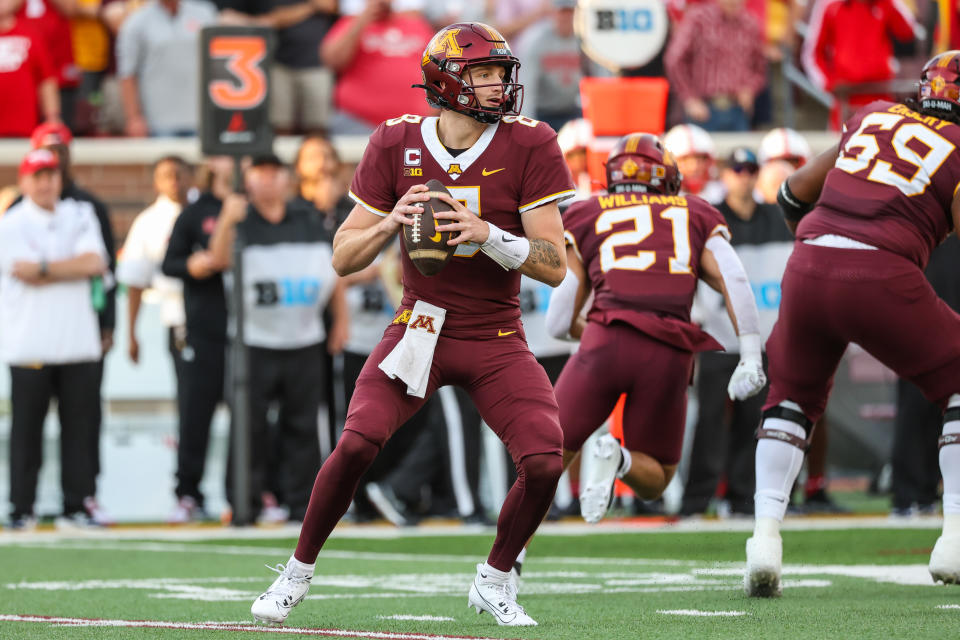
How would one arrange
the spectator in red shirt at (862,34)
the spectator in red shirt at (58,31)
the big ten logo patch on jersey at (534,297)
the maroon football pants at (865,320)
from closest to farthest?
the maroon football pants at (865,320) < the big ten logo patch on jersey at (534,297) < the spectator in red shirt at (58,31) < the spectator in red shirt at (862,34)

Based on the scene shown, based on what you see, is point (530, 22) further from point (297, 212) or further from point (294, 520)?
point (294, 520)

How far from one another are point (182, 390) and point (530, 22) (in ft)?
17.2

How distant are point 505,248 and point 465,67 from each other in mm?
670

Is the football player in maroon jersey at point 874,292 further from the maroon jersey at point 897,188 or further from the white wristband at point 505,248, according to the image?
the white wristband at point 505,248

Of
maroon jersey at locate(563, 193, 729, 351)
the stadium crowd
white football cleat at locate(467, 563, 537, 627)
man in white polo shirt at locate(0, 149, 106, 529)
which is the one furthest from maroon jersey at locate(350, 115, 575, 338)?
man in white polo shirt at locate(0, 149, 106, 529)

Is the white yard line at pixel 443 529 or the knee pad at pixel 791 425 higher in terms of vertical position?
the knee pad at pixel 791 425

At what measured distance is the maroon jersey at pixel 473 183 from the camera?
19.2ft

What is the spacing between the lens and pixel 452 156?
19.3ft

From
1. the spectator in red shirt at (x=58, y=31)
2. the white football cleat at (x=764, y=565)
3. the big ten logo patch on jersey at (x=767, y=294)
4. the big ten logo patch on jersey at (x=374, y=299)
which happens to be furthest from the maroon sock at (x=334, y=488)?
the spectator in red shirt at (x=58, y=31)

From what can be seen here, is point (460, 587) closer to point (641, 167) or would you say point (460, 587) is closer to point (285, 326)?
point (641, 167)

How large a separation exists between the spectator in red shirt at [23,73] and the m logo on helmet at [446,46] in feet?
26.7

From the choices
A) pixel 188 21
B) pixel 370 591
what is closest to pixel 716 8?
pixel 188 21

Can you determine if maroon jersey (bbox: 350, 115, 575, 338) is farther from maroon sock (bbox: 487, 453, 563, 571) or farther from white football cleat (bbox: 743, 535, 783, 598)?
white football cleat (bbox: 743, 535, 783, 598)

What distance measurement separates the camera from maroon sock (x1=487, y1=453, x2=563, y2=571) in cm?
575
